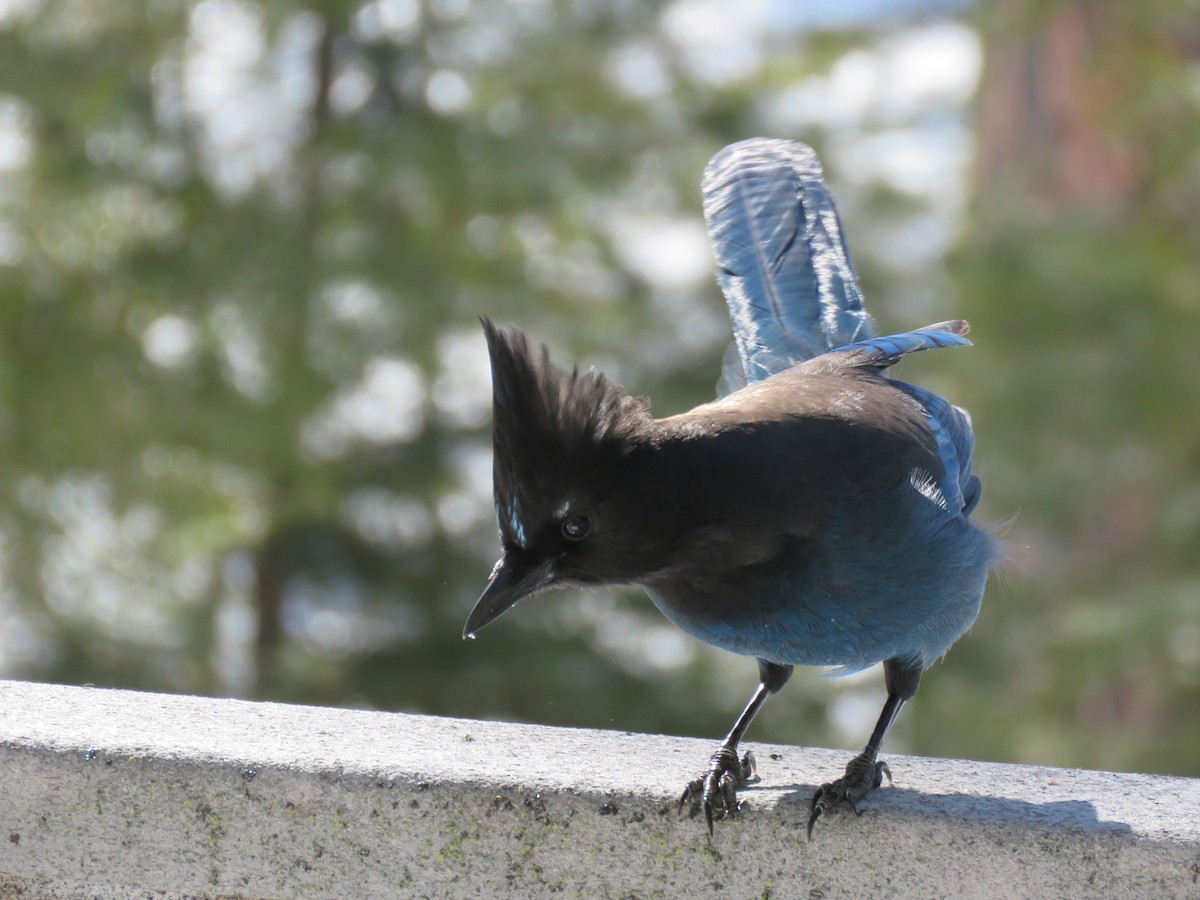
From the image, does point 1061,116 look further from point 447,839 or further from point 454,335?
point 447,839

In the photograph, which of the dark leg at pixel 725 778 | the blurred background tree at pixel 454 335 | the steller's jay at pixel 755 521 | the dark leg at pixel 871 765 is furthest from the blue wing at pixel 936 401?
the blurred background tree at pixel 454 335

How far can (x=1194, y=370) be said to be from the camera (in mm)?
6680

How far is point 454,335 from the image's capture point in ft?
20.0

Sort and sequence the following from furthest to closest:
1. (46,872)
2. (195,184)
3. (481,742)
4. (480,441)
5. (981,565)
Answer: (480,441), (195,184), (981,565), (481,742), (46,872)

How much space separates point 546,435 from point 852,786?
0.56m

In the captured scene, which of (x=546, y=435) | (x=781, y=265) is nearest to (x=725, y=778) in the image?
(x=546, y=435)

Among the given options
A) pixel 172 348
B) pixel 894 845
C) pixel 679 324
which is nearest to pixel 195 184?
pixel 172 348

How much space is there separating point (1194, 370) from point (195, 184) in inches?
167

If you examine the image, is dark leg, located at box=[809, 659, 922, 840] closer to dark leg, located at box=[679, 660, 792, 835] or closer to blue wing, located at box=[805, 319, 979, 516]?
dark leg, located at box=[679, 660, 792, 835]

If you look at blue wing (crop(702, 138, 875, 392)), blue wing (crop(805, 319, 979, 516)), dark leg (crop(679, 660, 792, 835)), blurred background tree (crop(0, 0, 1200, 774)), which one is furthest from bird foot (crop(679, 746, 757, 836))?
blurred background tree (crop(0, 0, 1200, 774))

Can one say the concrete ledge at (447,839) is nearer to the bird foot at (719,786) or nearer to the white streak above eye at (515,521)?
the bird foot at (719,786)

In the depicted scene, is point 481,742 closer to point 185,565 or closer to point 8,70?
point 8,70

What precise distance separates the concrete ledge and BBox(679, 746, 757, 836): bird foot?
0.08ft

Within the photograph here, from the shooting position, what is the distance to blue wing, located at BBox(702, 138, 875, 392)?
2770 millimetres
